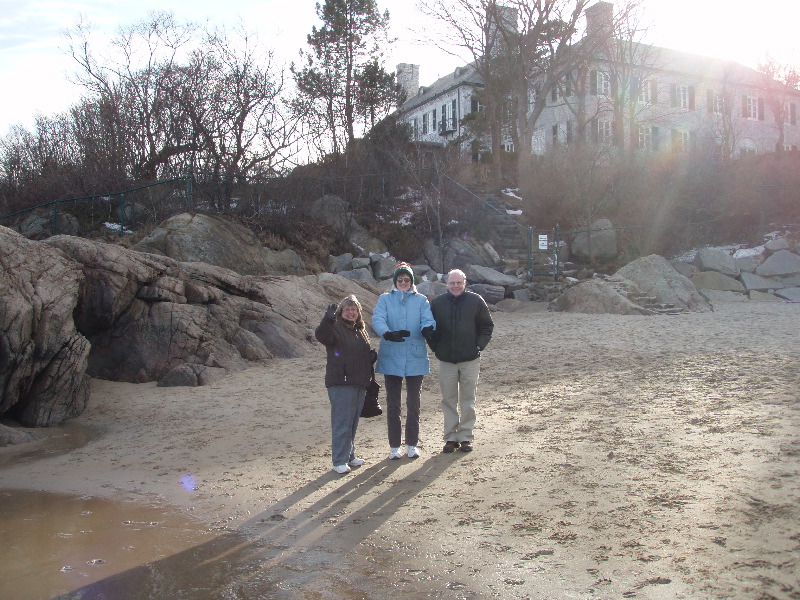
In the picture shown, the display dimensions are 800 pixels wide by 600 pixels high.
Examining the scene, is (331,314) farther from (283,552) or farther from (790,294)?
(790,294)

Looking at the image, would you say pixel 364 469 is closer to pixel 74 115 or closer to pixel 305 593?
pixel 305 593

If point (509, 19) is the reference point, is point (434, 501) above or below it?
below

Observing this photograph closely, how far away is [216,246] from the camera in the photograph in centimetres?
1877

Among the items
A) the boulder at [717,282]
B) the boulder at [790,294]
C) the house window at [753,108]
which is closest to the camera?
the boulder at [790,294]

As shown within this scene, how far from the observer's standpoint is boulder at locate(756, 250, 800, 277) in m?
23.3

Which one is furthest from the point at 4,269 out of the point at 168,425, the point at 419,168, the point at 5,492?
the point at 419,168

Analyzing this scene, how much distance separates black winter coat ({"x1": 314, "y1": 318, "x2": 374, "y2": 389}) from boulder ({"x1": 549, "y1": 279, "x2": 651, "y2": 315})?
1321 cm

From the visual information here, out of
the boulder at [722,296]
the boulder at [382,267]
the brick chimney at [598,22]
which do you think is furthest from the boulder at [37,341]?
the brick chimney at [598,22]

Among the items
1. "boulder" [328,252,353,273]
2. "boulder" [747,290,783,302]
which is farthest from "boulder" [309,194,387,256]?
"boulder" [747,290,783,302]

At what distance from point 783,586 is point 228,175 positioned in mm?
19907

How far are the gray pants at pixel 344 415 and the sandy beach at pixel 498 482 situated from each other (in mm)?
271

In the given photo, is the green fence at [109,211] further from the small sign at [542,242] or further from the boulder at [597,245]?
the boulder at [597,245]

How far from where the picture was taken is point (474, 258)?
25.1 metres

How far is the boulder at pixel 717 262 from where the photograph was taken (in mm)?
23469
